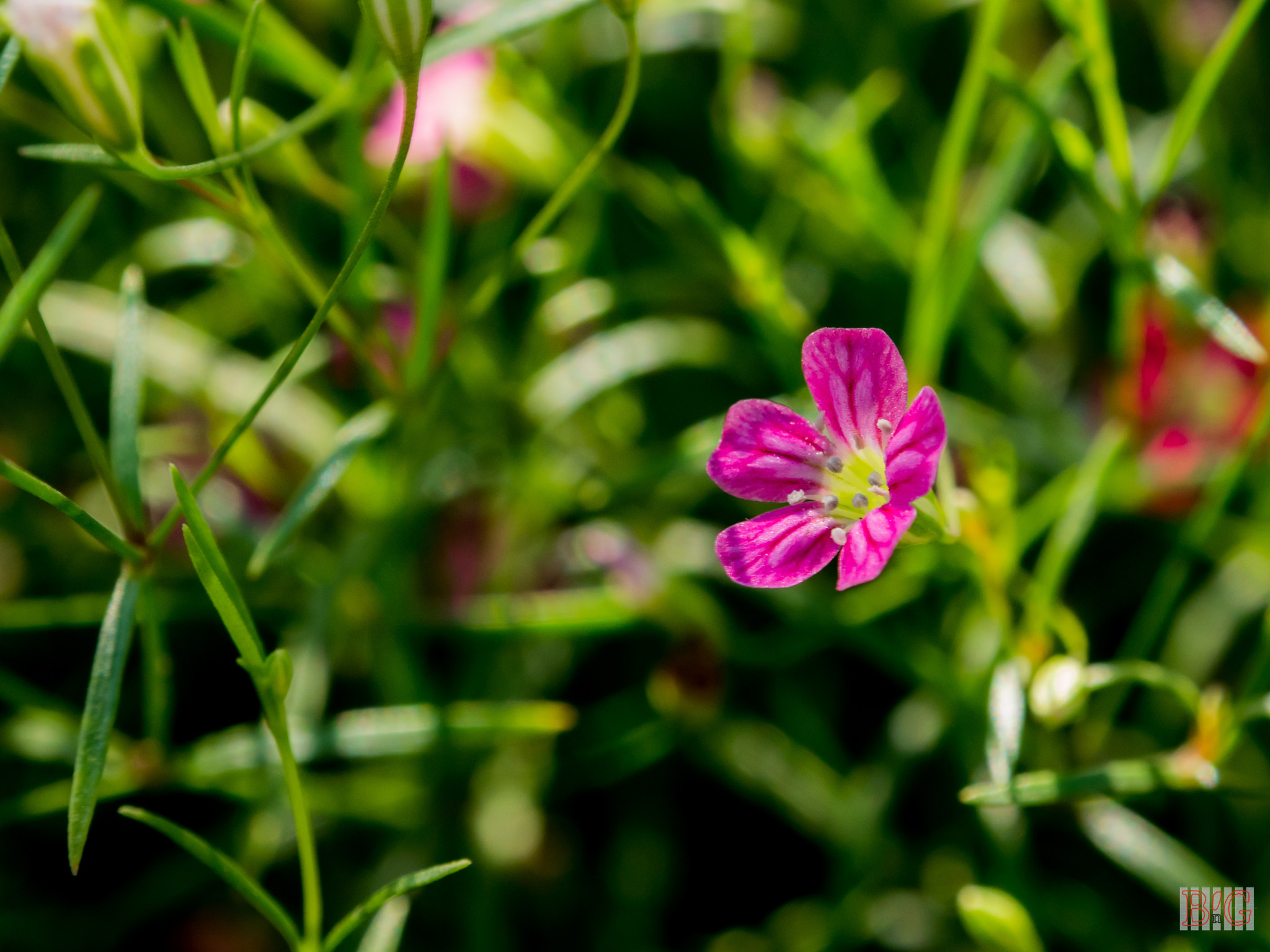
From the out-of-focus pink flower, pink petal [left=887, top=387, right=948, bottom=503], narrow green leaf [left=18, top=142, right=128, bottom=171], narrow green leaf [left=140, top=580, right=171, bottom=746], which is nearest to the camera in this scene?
pink petal [left=887, top=387, right=948, bottom=503]

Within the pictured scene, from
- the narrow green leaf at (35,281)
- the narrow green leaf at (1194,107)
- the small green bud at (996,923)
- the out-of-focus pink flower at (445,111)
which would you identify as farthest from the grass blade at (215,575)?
the narrow green leaf at (1194,107)

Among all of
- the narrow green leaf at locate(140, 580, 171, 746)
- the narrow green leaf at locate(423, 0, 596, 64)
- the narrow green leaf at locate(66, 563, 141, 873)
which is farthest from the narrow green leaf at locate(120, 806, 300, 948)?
the narrow green leaf at locate(423, 0, 596, 64)

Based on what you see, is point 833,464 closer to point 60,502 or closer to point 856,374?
point 856,374

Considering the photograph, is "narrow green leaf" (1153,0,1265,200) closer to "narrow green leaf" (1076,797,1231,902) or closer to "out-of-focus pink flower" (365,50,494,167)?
"narrow green leaf" (1076,797,1231,902)

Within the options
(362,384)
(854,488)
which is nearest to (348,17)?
(362,384)

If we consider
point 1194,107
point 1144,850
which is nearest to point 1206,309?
point 1194,107

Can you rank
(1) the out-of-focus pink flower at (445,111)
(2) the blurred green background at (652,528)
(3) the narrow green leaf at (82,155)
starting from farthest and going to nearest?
(1) the out-of-focus pink flower at (445,111)
(2) the blurred green background at (652,528)
(3) the narrow green leaf at (82,155)

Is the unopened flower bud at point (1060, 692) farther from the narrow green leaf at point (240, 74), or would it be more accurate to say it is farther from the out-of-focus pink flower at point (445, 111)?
the out-of-focus pink flower at point (445, 111)

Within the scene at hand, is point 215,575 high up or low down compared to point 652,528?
down
